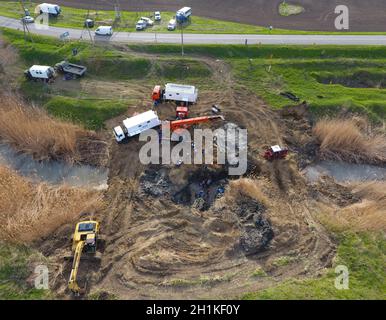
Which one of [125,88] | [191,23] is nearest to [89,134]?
[125,88]

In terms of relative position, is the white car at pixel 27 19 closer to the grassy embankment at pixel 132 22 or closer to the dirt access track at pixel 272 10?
the grassy embankment at pixel 132 22

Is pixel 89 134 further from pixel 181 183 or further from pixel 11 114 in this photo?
pixel 181 183

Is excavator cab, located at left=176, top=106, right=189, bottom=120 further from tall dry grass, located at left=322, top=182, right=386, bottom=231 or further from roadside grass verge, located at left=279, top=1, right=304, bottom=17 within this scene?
roadside grass verge, located at left=279, top=1, right=304, bottom=17

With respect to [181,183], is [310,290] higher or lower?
lower

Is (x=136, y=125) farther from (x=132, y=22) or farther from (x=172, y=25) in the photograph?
(x=132, y=22)

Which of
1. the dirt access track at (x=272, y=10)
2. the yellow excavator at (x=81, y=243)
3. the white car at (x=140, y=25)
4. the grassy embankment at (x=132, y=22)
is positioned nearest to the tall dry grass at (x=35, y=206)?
the yellow excavator at (x=81, y=243)
